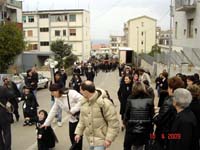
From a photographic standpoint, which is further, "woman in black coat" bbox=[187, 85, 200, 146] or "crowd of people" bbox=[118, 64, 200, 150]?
"woman in black coat" bbox=[187, 85, 200, 146]

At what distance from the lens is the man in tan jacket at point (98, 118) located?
556 centimetres

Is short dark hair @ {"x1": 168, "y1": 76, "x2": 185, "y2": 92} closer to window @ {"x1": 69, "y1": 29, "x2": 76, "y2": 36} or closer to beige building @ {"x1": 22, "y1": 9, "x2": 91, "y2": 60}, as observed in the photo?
beige building @ {"x1": 22, "y1": 9, "x2": 91, "y2": 60}

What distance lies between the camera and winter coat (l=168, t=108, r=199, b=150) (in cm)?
460

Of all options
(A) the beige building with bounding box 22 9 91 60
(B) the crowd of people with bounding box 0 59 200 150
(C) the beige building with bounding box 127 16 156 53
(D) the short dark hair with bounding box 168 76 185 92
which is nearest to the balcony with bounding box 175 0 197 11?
(B) the crowd of people with bounding box 0 59 200 150

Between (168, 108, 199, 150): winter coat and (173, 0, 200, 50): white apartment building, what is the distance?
89.6 feet

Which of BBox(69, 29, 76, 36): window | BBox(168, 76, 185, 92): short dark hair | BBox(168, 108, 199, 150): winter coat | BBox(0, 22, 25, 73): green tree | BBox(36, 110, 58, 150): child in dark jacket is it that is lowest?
BBox(36, 110, 58, 150): child in dark jacket

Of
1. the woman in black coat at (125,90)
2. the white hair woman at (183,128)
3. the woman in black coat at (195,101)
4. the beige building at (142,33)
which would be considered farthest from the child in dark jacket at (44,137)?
the beige building at (142,33)

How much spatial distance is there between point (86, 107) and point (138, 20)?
98.3 m

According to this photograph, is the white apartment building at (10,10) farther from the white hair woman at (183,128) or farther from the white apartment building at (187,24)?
the white hair woman at (183,128)

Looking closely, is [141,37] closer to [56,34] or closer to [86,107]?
[56,34]

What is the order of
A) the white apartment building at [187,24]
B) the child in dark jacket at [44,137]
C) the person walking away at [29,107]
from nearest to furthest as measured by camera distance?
the child in dark jacket at [44,137] < the person walking away at [29,107] < the white apartment building at [187,24]

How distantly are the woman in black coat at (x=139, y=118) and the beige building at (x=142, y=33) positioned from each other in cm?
9284

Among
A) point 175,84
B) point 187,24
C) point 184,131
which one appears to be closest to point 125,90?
point 175,84

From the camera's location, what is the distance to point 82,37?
244ft
